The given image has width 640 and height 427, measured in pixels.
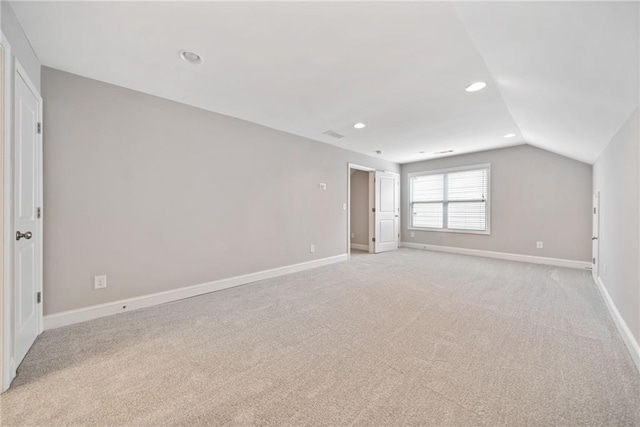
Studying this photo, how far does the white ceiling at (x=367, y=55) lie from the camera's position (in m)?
1.55

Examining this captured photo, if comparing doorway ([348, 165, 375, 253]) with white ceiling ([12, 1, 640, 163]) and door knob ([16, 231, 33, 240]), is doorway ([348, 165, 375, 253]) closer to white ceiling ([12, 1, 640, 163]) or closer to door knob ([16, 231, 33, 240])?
white ceiling ([12, 1, 640, 163])

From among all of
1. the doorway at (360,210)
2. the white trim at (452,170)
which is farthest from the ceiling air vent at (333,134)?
the white trim at (452,170)

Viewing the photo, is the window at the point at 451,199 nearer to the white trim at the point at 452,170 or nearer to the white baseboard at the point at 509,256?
the white trim at the point at 452,170

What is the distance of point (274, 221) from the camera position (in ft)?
13.3

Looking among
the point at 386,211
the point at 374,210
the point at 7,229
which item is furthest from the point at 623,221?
the point at 7,229

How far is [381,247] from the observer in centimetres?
621

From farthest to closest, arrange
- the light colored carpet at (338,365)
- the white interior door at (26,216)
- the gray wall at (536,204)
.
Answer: the gray wall at (536,204) < the white interior door at (26,216) < the light colored carpet at (338,365)

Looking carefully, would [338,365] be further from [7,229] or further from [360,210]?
[360,210]

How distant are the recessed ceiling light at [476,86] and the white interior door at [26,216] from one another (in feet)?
12.1

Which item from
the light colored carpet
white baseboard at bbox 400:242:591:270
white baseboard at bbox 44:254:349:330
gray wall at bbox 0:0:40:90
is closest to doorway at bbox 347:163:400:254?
white baseboard at bbox 400:242:591:270

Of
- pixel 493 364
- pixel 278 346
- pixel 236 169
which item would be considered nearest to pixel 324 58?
pixel 236 169

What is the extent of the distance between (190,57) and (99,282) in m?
2.31

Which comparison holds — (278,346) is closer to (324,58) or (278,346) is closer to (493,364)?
(493,364)

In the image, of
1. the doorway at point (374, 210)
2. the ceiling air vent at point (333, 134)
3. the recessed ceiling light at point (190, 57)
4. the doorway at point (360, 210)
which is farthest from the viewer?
the doorway at point (360, 210)
